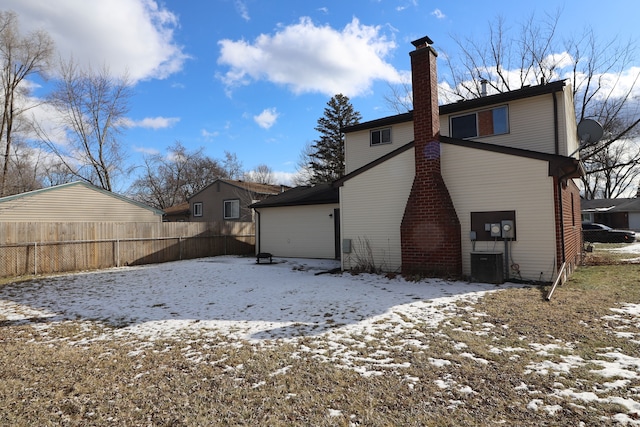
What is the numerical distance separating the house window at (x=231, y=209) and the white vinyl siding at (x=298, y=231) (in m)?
9.41

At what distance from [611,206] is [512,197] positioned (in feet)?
115

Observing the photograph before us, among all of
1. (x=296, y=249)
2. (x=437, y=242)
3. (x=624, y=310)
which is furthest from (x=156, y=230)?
(x=624, y=310)

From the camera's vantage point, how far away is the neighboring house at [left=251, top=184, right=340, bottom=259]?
49.7 ft

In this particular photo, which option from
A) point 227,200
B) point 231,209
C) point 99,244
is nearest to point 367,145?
point 99,244

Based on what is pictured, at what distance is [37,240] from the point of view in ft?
38.6

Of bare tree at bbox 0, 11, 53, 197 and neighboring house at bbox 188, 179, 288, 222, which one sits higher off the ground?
bare tree at bbox 0, 11, 53, 197

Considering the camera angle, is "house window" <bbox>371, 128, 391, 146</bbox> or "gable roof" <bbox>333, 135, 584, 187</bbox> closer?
"gable roof" <bbox>333, 135, 584, 187</bbox>

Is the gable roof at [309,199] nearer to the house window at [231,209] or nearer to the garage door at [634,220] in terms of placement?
the house window at [231,209]

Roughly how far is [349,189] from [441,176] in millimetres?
2971

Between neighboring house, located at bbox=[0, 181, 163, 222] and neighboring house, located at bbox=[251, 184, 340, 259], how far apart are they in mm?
8893

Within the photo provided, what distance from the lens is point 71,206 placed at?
719 inches

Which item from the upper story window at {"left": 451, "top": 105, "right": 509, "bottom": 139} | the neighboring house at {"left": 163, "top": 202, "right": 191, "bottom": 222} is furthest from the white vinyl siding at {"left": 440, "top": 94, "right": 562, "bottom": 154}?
the neighboring house at {"left": 163, "top": 202, "right": 191, "bottom": 222}

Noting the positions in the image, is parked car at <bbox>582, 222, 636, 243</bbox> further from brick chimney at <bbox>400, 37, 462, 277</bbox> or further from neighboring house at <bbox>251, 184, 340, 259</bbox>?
brick chimney at <bbox>400, 37, 462, 277</bbox>

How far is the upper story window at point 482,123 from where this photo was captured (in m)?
11.9
